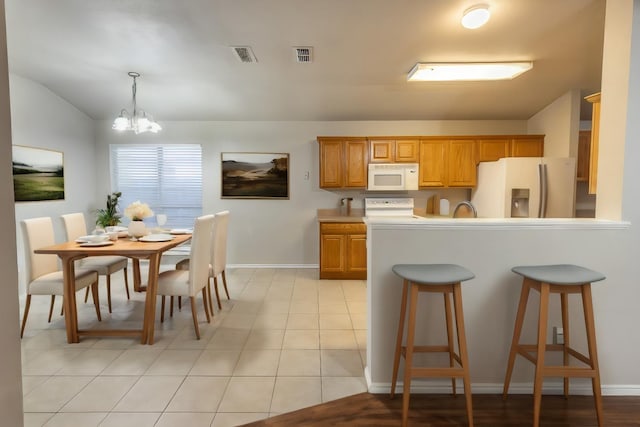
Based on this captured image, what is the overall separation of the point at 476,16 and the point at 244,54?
215 cm

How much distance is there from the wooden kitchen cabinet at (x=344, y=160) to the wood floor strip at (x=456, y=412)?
3.38 metres

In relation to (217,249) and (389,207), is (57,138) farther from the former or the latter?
(389,207)

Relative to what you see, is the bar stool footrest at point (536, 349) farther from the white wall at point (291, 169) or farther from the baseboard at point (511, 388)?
the white wall at point (291, 169)

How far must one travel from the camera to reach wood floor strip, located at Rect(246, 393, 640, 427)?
2.01 meters

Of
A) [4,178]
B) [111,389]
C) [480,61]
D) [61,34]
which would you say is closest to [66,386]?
[111,389]

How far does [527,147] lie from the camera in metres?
5.05

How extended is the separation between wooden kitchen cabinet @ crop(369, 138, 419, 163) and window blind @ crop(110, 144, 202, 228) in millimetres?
2742

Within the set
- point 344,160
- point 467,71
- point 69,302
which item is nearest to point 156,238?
point 69,302

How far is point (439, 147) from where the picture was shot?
5172 millimetres

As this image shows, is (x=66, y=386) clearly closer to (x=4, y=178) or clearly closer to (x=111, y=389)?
(x=111, y=389)

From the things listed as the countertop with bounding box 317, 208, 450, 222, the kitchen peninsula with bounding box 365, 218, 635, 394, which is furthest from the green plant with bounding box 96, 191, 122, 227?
the kitchen peninsula with bounding box 365, 218, 635, 394

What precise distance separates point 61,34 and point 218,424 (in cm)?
371

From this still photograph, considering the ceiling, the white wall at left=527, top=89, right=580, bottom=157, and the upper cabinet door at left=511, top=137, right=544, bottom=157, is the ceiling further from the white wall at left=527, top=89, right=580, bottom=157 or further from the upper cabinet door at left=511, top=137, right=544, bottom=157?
the upper cabinet door at left=511, top=137, right=544, bottom=157

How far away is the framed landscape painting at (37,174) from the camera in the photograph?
4137mm
